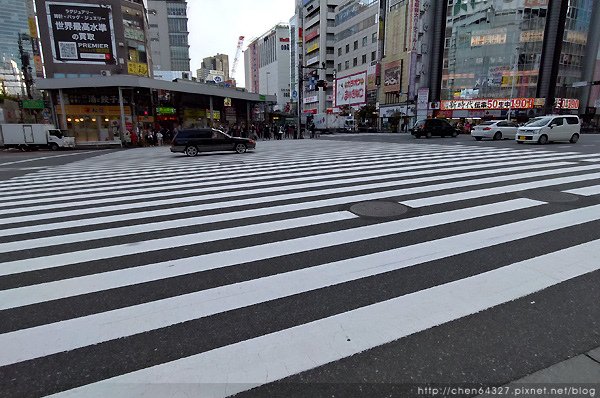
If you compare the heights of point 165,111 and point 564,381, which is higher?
point 165,111

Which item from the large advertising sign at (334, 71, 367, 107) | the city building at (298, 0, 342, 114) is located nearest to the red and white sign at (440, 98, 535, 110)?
the large advertising sign at (334, 71, 367, 107)

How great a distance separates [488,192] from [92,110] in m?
36.4

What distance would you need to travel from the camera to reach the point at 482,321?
2873 mm

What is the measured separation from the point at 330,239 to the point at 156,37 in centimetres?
9564

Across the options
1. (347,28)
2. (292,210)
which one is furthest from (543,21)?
(292,210)

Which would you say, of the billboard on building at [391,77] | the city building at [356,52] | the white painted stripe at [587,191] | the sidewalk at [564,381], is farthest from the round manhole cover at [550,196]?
the city building at [356,52]

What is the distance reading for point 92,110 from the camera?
32.8 m

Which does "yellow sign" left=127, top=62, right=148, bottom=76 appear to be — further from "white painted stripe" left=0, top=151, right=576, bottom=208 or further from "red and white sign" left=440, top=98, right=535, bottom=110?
"red and white sign" left=440, top=98, right=535, bottom=110

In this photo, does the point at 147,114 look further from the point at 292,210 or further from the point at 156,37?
the point at 156,37

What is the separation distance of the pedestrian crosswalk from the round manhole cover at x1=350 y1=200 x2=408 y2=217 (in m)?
0.19

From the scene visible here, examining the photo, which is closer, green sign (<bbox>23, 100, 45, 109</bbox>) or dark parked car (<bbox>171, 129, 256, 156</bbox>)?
dark parked car (<bbox>171, 129, 256, 156</bbox>)

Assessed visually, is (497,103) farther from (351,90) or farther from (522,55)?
(351,90)

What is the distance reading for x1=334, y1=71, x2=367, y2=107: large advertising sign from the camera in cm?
6781

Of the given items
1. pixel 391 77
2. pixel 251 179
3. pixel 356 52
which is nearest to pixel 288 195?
pixel 251 179
